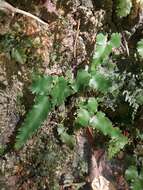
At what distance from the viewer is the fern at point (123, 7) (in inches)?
125

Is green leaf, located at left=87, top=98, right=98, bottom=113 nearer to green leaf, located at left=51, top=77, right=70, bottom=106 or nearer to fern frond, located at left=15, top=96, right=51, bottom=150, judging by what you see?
green leaf, located at left=51, top=77, right=70, bottom=106

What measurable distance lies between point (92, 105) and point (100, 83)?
0.69ft

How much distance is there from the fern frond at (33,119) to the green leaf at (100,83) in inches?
16.8

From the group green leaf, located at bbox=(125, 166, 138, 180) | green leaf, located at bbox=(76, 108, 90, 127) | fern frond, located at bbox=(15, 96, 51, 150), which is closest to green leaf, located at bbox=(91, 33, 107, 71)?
green leaf, located at bbox=(76, 108, 90, 127)

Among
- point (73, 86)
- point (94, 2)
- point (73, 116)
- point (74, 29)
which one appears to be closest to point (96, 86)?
point (73, 86)

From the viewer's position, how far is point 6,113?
328 cm

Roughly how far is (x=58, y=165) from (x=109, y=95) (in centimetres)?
82

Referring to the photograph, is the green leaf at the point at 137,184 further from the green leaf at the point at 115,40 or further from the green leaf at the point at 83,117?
the green leaf at the point at 115,40

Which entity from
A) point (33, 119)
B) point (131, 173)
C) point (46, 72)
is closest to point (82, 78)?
point (46, 72)

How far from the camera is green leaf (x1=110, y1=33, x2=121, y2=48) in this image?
3.20 m

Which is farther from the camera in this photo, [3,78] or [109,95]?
[109,95]

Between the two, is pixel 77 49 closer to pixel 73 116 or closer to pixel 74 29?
pixel 74 29

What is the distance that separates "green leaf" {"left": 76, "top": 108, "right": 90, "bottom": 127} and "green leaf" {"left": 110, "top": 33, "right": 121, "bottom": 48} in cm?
63

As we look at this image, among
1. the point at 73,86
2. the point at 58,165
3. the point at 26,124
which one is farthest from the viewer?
the point at 58,165
